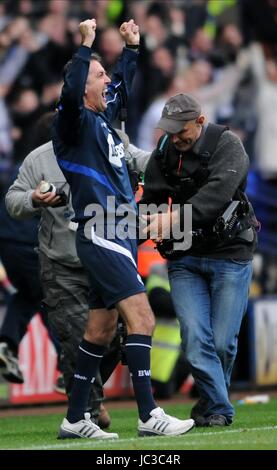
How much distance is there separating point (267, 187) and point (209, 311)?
24.7 feet

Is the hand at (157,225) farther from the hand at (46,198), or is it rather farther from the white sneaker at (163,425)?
the white sneaker at (163,425)

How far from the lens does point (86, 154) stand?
23.2ft

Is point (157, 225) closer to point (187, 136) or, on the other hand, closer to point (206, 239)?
point (206, 239)

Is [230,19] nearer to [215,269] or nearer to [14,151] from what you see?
[14,151]

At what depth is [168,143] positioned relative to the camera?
8.02 meters

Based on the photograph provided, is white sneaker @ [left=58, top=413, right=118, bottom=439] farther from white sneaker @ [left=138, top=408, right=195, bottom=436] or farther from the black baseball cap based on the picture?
the black baseball cap

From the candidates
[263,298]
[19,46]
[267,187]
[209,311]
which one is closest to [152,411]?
[209,311]

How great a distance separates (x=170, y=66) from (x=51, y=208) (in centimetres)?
769

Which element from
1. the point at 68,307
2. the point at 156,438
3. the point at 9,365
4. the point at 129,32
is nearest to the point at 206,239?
the point at 68,307

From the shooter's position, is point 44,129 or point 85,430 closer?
point 85,430

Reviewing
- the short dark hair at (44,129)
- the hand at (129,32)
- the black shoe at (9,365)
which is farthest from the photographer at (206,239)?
the black shoe at (9,365)

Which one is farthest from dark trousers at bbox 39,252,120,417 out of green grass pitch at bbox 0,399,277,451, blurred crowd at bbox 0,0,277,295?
blurred crowd at bbox 0,0,277,295

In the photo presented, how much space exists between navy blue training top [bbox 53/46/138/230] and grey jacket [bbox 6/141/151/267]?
1032 mm

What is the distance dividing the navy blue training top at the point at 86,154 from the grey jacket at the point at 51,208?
1.03 meters
